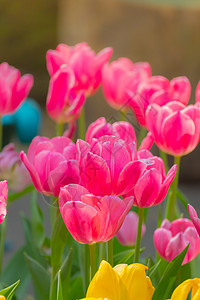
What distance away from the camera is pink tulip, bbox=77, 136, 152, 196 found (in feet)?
1.14

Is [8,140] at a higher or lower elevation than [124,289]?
lower

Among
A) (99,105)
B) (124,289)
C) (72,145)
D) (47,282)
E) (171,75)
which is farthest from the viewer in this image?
(99,105)

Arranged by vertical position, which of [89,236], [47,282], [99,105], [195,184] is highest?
[89,236]

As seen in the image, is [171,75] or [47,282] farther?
[171,75]

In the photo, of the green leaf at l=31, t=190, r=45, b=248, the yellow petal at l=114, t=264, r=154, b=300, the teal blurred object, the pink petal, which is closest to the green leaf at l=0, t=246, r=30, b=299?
the green leaf at l=31, t=190, r=45, b=248

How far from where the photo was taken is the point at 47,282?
521mm

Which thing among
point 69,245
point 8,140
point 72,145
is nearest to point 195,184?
point 8,140

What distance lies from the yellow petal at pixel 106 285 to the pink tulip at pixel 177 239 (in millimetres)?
137

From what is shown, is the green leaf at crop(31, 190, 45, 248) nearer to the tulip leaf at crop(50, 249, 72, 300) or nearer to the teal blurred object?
the tulip leaf at crop(50, 249, 72, 300)

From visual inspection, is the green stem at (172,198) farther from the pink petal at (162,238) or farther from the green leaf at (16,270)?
the green leaf at (16,270)

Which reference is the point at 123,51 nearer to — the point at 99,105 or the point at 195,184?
the point at 99,105

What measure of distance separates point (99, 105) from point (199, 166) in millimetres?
412

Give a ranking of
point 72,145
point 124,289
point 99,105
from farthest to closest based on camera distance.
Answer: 1. point 99,105
2. point 72,145
3. point 124,289

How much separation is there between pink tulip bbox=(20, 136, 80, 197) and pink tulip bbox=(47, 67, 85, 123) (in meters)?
0.14
